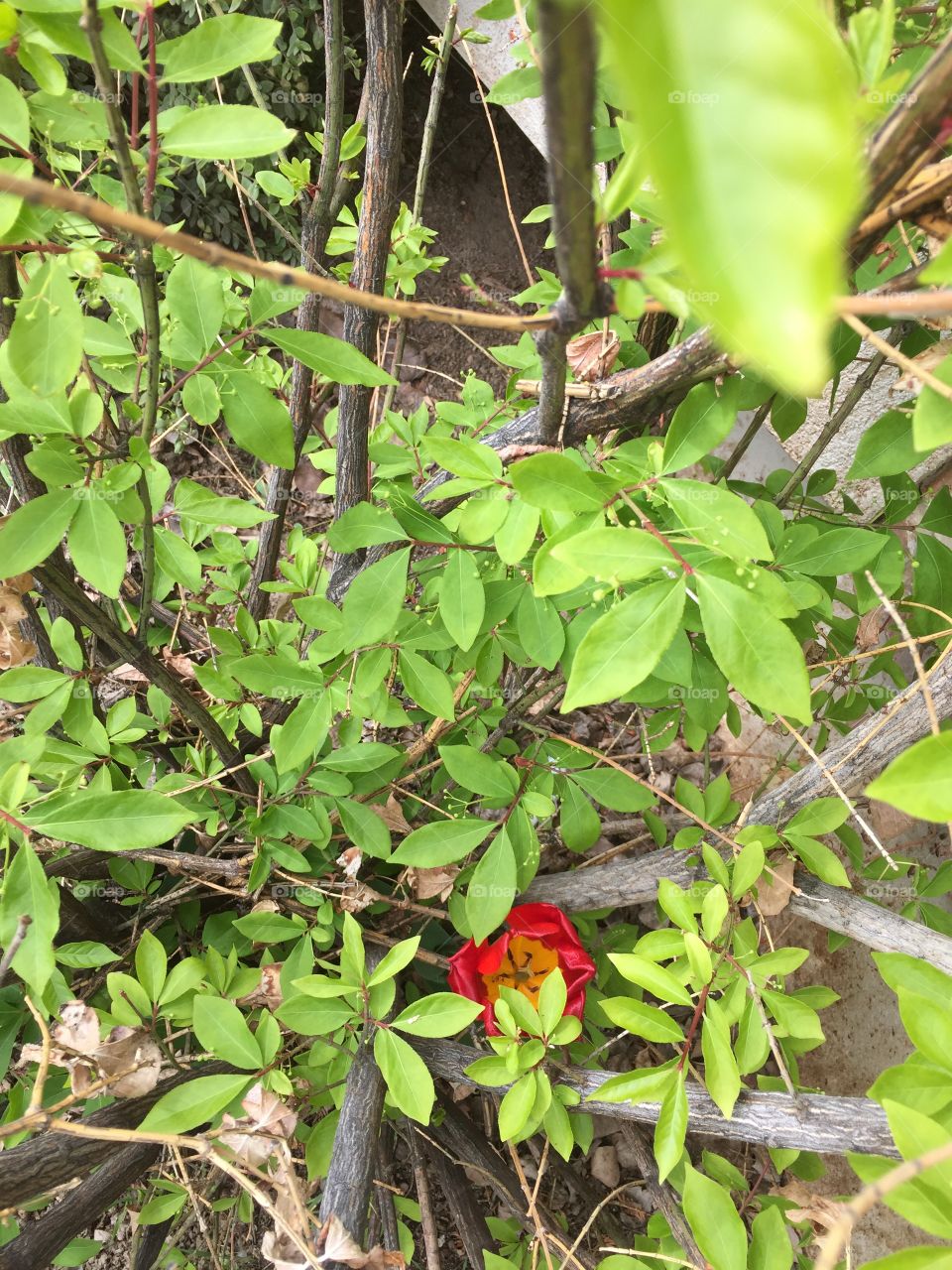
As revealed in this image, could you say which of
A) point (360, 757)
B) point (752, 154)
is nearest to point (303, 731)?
point (360, 757)

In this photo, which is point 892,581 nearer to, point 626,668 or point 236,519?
point 626,668

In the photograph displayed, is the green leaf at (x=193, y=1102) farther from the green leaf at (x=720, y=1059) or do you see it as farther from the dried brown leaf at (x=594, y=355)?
the dried brown leaf at (x=594, y=355)

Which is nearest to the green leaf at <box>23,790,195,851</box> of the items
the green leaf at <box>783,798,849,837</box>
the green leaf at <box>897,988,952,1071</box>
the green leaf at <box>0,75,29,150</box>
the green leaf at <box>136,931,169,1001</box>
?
the green leaf at <box>136,931,169,1001</box>

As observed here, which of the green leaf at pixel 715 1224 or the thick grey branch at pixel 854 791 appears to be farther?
the thick grey branch at pixel 854 791

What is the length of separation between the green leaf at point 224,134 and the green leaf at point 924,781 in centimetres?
66

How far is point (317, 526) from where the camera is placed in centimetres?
262

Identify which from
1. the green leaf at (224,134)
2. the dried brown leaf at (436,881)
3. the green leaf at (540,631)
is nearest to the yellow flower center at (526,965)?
the dried brown leaf at (436,881)

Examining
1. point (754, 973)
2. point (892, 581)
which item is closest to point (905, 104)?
point (892, 581)

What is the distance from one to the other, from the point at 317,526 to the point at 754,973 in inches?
77.4

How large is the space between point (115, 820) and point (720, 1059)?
0.75m

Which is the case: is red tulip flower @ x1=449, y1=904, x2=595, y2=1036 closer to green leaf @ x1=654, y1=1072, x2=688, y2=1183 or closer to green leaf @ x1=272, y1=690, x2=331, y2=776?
green leaf @ x1=654, y1=1072, x2=688, y2=1183

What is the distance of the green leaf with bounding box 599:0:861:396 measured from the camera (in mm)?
164

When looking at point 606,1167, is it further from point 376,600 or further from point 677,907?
point 376,600

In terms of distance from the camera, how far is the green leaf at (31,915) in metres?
0.78
